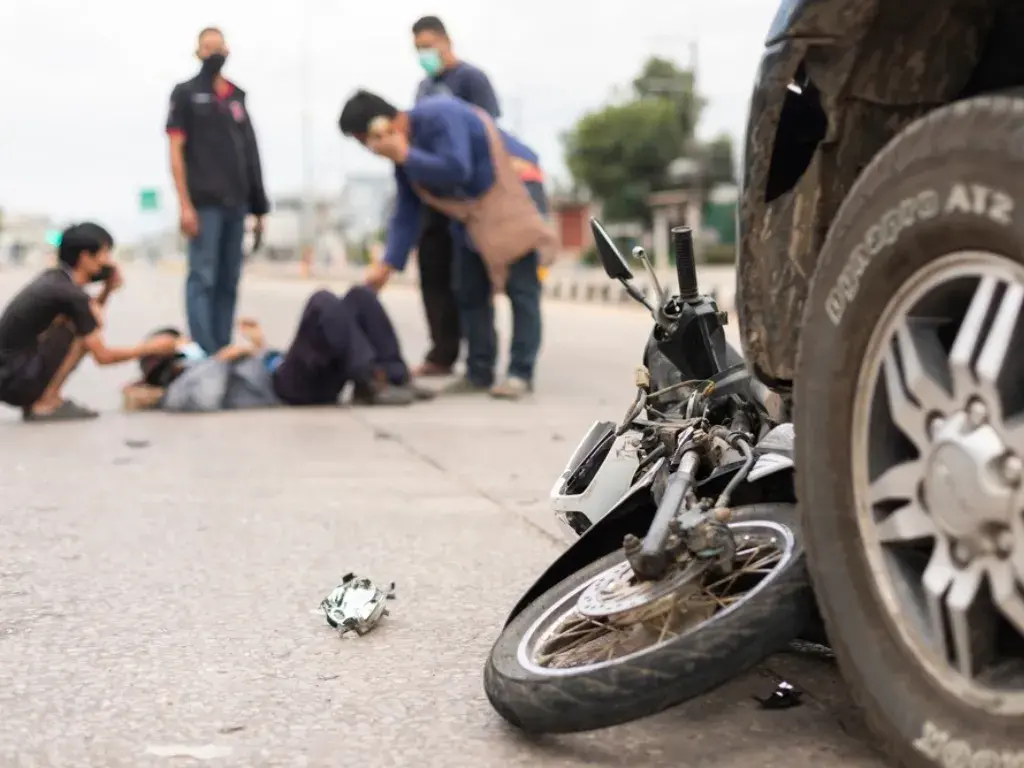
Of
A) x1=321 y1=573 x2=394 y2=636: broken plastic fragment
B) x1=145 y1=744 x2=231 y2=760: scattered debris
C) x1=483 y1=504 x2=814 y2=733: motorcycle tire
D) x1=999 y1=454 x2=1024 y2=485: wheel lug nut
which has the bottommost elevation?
x1=321 y1=573 x2=394 y2=636: broken plastic fragment

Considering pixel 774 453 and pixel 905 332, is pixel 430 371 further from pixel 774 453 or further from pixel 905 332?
pixel 905 332

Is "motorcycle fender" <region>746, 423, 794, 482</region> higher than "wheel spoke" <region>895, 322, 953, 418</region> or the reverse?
the reverse

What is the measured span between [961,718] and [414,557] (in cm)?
212

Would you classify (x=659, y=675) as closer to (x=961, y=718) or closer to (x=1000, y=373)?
(x=961, y=718)

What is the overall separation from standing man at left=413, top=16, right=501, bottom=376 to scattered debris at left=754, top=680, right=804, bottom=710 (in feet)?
20.8

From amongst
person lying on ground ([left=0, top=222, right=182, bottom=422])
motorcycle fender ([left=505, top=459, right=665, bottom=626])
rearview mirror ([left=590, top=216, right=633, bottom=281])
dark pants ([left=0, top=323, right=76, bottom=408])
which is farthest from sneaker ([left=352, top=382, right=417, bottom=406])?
motorcycle fender ([left=505, top=459, right=665, bottom=626])

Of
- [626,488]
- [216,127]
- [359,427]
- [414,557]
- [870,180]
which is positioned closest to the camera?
[870,180]

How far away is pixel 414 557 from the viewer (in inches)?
138

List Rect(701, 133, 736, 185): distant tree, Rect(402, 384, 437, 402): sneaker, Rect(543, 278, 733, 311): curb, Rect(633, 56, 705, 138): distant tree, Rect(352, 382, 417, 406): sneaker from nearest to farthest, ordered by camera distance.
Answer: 1. Rect(352, 382, 417, 406): sneaker
2. Rect(402, 384, 437, 402): sneaker
3. Rect(543, 278, 733, 311): curb
4. Rect(701, 133, 736, 185): distant tree
5. Rect(633, 56, 705, 138): distant tree

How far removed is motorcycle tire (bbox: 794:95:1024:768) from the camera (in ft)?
4.96

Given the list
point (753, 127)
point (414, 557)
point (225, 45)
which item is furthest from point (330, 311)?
point (753, 127)

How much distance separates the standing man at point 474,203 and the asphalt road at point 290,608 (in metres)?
1.52

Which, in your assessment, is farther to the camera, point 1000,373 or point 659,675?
point 659,675

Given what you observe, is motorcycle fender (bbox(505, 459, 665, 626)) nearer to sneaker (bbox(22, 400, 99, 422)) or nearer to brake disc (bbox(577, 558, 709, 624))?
brake disc (bbox(577, 558, 709, 624))
